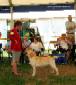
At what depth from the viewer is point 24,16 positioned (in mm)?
20969

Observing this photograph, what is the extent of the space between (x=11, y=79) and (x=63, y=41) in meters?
5.00

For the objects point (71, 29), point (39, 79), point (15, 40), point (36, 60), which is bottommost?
point (39, 79)

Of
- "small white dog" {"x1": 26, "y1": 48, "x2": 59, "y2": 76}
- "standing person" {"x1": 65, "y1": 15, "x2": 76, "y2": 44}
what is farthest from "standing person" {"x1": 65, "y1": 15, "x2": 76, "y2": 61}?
"small white dog" {"x1": 26, "y1": 48, "x2": 59, "y2": 76}

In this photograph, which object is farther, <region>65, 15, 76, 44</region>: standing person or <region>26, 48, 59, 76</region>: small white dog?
<region>65, 15, 76, 44</region>: standing person

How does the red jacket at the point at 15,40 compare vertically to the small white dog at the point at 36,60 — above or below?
above

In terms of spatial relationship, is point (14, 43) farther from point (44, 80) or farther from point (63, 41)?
point (63, 41)

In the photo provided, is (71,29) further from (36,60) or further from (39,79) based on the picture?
(39,79)

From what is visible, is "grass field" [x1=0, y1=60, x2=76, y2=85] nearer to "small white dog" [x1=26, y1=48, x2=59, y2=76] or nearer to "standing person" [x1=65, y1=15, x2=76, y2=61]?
"small white dog" [x1=26, y1=48, x2=59, y2=76]

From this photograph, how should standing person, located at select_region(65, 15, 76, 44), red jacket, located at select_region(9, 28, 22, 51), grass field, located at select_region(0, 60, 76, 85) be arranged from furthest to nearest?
1. standing person, located at select_region(65, 15, 76, 44)
2. red jacket, located at select_region(9, 28, 22, 51)
3. grass field, located at select_region(0, 60, 76, 85)

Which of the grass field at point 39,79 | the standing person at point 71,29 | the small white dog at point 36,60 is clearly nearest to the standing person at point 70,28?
the standing person at point 71,29

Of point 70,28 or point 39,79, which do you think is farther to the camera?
point 70,28

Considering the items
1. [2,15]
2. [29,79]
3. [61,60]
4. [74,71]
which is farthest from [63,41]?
[2,15]

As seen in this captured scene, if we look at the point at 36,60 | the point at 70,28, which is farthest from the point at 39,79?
the point at 70,28

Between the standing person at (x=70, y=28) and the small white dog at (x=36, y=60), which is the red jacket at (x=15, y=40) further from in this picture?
the standing person at (x=70, y=28)
